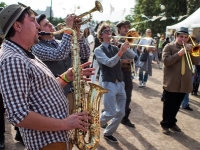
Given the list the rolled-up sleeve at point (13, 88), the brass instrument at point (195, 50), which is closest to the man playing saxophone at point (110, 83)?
the brass instrument at point (195, 50)

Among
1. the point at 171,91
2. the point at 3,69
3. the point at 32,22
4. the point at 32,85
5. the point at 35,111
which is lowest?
the point at 171,91

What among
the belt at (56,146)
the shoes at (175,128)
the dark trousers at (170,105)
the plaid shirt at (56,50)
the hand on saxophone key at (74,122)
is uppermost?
the plaid shirt at (56,50)

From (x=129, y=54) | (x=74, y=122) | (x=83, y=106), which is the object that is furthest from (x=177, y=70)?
(x=74, y=122)

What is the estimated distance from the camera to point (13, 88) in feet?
4.98

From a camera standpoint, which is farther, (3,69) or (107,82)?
(107,82)

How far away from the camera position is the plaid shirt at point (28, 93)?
1519 millimetres

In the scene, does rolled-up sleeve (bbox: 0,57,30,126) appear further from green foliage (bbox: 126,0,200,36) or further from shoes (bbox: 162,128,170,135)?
green foliage (bbox: 126,0,200,36)

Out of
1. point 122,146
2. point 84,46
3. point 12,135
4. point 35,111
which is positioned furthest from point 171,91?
point 35,111

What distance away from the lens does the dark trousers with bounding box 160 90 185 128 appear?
4539 millimetres

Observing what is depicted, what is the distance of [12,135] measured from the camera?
432 centimetres

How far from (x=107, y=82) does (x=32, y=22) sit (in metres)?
2.40

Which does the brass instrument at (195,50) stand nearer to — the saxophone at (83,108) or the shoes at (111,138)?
the shoes at (111,138)

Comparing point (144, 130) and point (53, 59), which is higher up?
point (53, 59)

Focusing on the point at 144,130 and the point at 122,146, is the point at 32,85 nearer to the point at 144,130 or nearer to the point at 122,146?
the point at 122,146
